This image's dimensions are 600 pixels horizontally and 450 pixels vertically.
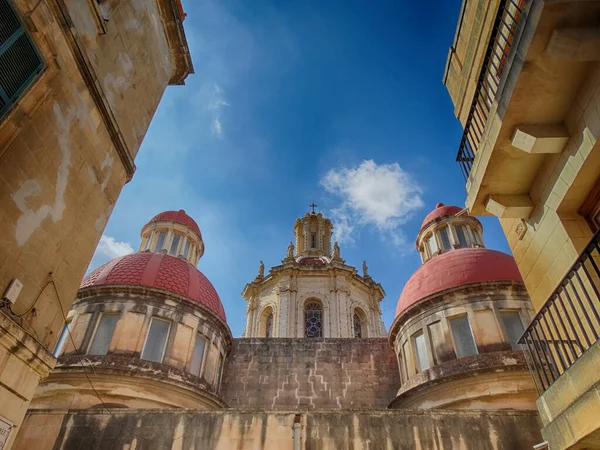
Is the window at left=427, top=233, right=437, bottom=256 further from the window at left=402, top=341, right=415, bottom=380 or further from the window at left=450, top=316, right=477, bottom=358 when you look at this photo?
the window at left=450, top=316, right=477, bottom=358

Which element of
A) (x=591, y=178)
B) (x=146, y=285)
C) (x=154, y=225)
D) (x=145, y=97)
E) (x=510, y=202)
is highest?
(x=154, y=225)

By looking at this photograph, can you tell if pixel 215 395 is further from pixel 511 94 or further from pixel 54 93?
pixel 511 94

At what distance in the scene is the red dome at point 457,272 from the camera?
16.5m

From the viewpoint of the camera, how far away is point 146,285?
16453 mm

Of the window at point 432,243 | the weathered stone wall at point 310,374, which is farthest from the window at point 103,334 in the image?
the window at point 432,243

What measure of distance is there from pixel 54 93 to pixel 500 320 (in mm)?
14837

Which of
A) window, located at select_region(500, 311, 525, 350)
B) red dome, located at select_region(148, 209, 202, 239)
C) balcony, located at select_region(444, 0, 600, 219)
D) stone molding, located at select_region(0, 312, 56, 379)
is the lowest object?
stone molding, located at select_region(0, 312, 56, 379)

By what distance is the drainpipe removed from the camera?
1013 centimetres

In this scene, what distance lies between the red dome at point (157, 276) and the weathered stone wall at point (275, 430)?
6.48m

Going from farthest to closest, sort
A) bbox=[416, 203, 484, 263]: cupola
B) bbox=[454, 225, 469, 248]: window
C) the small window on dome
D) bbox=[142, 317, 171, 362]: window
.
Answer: bbox=[416, 203, 484, 263]: cupola < bbox=[454, 225, 469, 248]: window < the small window on dome < bbox=[142, 317, 171, 362]: window

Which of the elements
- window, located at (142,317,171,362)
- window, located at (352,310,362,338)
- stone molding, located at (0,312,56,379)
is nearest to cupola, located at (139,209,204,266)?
window, located at (142,317,171,362)

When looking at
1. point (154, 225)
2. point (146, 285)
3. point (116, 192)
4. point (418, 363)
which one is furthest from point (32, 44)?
point (154, 225)

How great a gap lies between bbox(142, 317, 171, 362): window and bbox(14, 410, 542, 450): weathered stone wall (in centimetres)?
459

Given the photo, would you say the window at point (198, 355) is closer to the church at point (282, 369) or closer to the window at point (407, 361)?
the church at point (282, 369)
